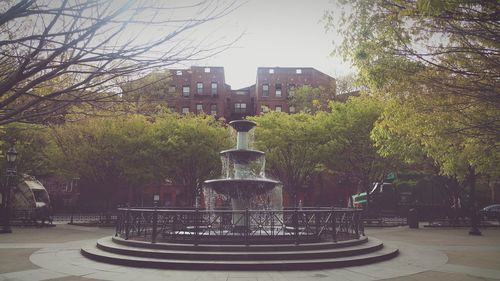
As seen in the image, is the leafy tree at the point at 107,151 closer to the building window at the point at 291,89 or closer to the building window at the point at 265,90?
the building window at the point at 291,89

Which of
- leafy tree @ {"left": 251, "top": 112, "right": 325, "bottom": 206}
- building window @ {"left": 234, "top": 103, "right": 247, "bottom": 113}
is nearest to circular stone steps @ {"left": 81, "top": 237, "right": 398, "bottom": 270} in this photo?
leafy tree @ {"left": 251, "top": 112, "right": 325, "bottom": 206}

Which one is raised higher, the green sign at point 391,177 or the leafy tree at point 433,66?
the leafy tree at point 433,66

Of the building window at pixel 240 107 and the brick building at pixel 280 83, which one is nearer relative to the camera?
the brick building at pixel 280 83

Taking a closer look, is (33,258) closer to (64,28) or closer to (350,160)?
(64,28)

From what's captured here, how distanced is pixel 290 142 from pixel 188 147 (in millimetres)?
8255

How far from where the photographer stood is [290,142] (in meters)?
32.1

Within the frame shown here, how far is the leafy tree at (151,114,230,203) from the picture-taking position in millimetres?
30797

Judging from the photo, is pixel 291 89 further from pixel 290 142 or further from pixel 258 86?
pixel 290 142

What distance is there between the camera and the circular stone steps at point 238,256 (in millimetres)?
10625

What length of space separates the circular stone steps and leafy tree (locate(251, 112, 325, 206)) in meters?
19.3

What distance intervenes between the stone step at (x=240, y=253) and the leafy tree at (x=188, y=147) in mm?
18368

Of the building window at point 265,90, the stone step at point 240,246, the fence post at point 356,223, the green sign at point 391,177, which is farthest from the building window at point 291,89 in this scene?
the stone step at point 240,246

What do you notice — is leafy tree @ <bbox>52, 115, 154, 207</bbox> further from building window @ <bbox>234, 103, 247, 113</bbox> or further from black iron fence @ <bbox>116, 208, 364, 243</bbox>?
building window @ <bbox>234, 103, 247, 113</bbox>

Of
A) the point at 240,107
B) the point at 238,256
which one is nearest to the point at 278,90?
the point at 240,107
